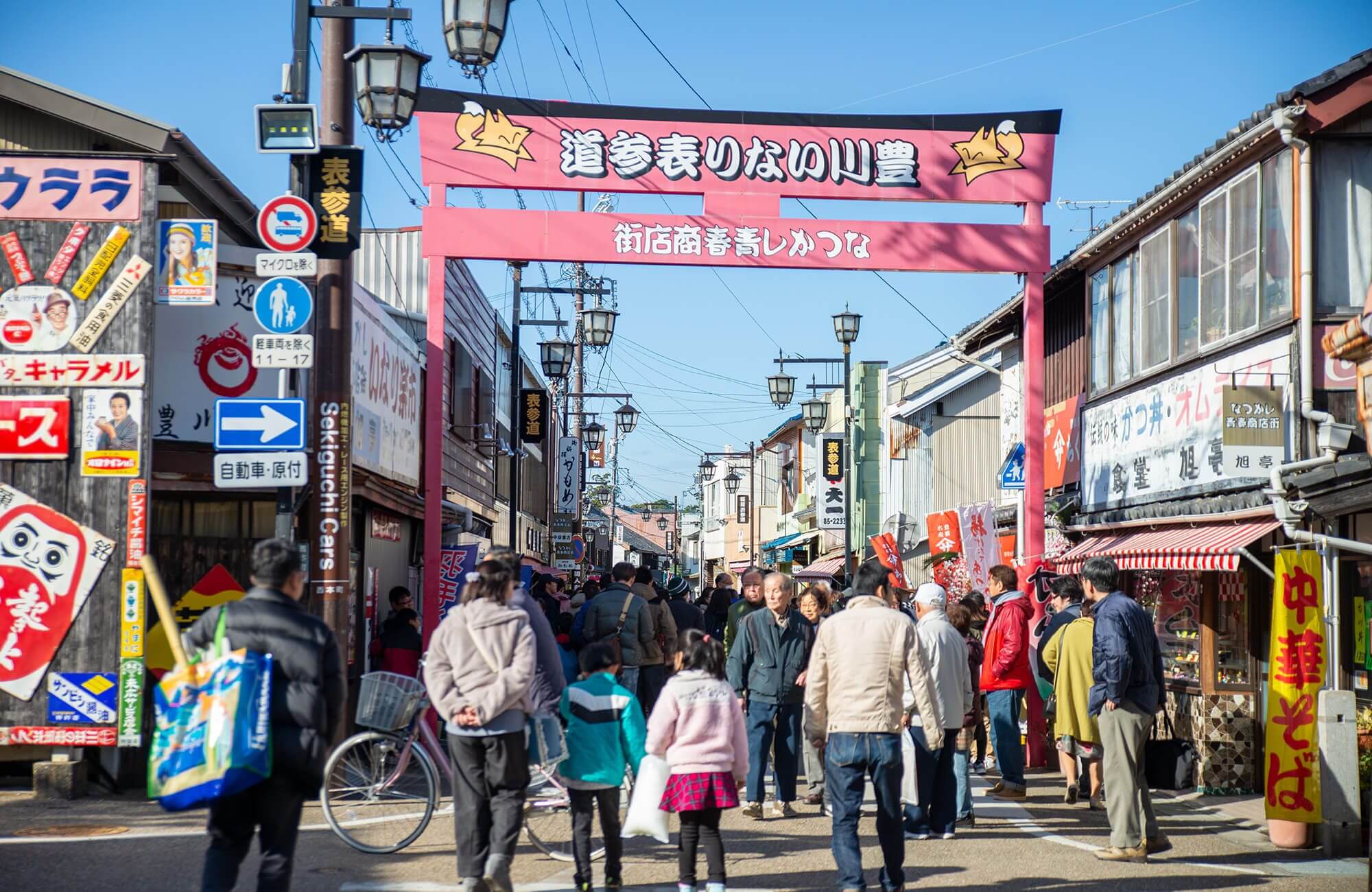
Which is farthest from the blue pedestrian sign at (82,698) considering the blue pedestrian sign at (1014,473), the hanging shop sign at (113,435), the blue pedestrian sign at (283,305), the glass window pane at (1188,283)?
the blue pedestrian sign at (1014,473)

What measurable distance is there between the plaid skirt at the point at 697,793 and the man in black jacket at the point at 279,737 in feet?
6.72

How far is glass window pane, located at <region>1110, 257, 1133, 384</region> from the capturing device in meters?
15.3

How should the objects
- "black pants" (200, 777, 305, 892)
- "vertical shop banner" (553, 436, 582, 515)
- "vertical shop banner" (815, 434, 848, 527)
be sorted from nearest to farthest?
"black pants" (200, 777, 305, 892), "vertical shop banner" (815, 434, 848, 527), "vertical shop banner" (553, 436, 582, 515)

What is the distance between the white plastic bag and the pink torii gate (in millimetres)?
6889

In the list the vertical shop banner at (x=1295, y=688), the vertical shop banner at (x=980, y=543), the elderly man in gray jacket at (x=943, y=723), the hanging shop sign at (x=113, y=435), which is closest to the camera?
the vertical shop banner at (x=1295, y=688)

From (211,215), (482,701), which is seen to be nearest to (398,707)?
(482,701)

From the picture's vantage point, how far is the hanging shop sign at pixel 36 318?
1066cm

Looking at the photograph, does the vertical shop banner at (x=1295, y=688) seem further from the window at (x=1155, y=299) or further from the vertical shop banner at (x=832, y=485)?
the vertical shop banner at (x=832, y=485)

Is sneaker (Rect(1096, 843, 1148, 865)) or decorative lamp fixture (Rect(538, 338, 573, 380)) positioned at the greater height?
decorative lamp fixture (Rect(538, 338, 573, 380))

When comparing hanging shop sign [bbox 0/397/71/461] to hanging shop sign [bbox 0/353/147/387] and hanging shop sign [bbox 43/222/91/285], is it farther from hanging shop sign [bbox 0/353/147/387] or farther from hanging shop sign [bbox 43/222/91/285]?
hanging shop sign [bbox 43/222/91/285]

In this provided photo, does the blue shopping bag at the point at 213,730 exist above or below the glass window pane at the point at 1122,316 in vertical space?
below

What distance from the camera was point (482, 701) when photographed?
7.18 m

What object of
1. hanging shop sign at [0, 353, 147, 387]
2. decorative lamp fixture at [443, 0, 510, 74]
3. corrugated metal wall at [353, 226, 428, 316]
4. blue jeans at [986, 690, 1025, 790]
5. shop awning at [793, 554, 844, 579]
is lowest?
blue jeans at [986, 690, 1025, 790]

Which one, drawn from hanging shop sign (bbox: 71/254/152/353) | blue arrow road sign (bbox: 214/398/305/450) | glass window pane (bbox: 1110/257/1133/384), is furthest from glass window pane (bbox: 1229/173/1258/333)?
hanging shop sign (bbox: 71/254/152/353)
